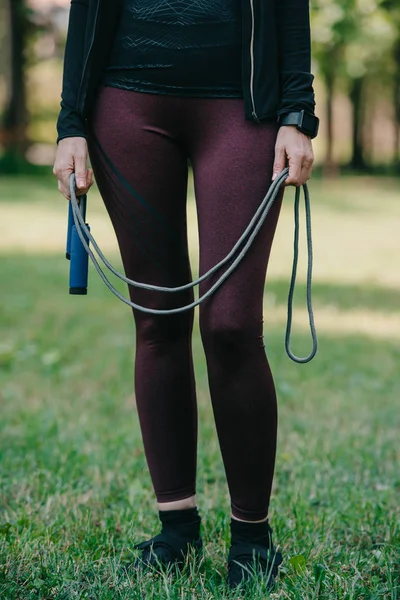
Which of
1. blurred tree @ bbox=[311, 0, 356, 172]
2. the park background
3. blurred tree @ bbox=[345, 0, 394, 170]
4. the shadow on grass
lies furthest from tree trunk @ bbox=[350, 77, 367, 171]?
the shadow on grass

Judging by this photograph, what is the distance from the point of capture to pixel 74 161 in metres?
2.37

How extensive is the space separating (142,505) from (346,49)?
2653cm

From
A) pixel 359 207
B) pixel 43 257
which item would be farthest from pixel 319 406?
pixel 359 207

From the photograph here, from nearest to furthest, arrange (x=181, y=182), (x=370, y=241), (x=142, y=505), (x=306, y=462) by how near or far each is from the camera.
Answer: (x=181, y=182), (x=142, y=505), (x=306, y=462), (x=370, y=241)

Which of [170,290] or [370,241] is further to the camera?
[370,241]

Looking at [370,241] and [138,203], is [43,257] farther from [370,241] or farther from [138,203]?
[138,203]

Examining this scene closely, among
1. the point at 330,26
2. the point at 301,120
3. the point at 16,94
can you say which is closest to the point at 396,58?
the point at 330,26

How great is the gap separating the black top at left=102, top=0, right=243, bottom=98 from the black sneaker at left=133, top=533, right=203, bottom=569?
Answer: 1148 mm

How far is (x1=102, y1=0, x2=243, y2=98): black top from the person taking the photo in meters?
2.24

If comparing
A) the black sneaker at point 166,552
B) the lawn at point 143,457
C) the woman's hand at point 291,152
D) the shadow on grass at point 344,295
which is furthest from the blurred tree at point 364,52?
the black sneaker at point 166,552

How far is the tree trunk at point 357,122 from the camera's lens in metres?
34.2

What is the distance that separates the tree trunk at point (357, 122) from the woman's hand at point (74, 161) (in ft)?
105

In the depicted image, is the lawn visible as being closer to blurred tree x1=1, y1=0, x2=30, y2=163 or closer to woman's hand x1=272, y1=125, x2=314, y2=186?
woman's hand x1=272, y1=125, x2=314, y2=186

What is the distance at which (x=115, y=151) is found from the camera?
2348 millimetres
